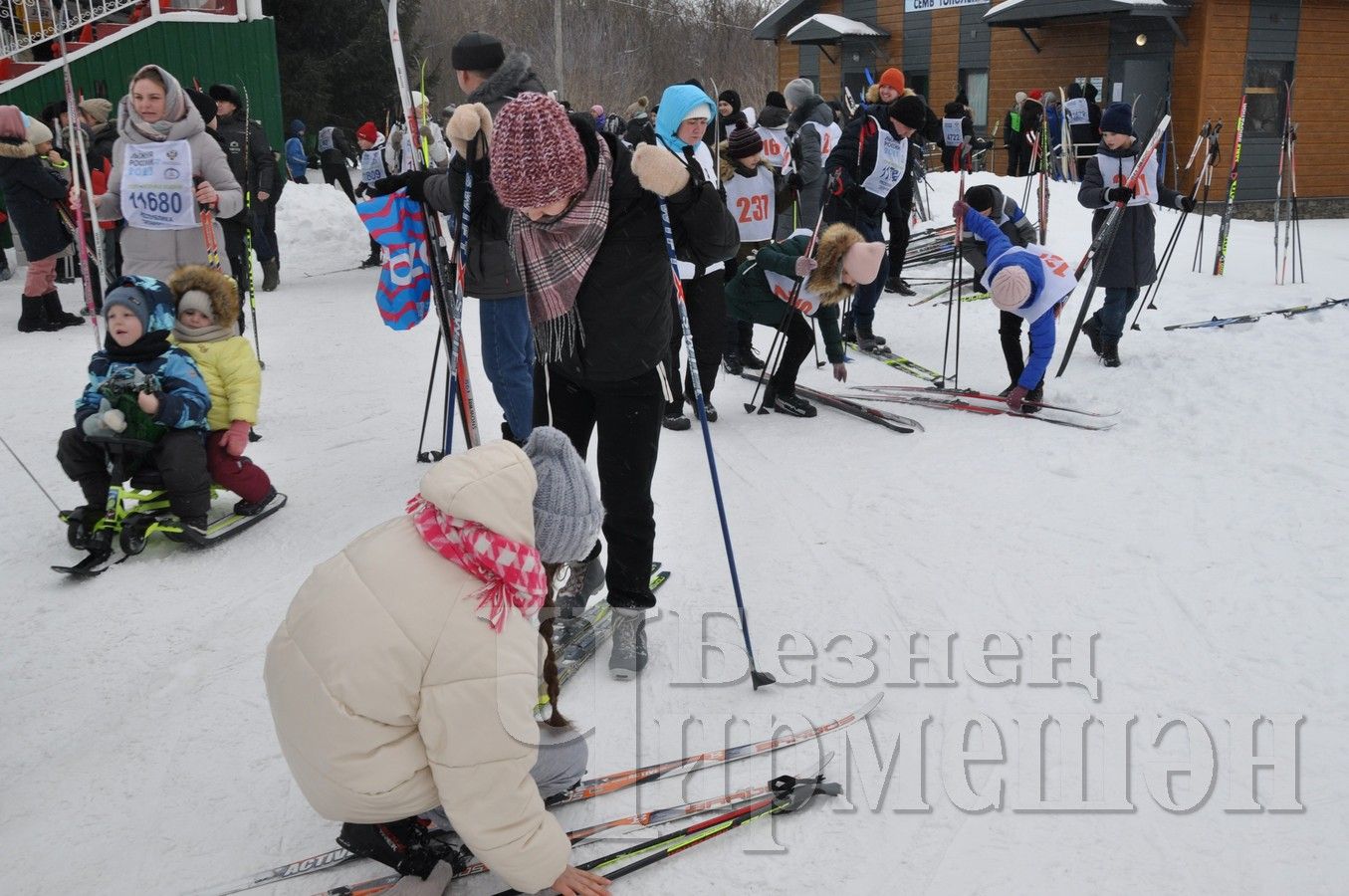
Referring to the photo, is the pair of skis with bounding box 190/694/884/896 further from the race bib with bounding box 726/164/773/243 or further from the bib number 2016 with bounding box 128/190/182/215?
the bib number 2016 with bounding box 128/190/182/215

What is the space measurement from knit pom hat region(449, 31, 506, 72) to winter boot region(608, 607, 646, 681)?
2559mm

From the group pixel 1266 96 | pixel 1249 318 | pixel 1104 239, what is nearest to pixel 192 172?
pixel 1104 239

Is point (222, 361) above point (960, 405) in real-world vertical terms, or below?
above

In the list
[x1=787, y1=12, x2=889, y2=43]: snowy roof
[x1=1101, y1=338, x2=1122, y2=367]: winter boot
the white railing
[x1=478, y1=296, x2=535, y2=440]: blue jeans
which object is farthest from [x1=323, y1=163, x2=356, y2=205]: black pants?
[x1=787, y1=12, x2=889, y2=43]: snowy roof

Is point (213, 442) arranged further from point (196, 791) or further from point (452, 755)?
point (452, 755)

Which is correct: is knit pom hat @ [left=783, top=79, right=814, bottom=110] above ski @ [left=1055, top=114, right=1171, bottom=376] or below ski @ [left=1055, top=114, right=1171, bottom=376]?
above

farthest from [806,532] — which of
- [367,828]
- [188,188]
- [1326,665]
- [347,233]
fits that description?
[347,233]

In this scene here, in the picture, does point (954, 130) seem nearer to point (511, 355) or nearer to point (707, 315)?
point (707, 315)

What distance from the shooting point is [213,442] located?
4402 mm

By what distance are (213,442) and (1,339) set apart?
17.1 feet

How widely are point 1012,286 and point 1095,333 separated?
167 centimetres

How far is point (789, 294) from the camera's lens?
6016mm

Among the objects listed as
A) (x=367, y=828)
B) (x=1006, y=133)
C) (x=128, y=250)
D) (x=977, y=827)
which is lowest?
(x=977, y=827)

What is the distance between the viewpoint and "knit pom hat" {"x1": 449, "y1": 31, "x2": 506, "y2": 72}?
14.6 ft
